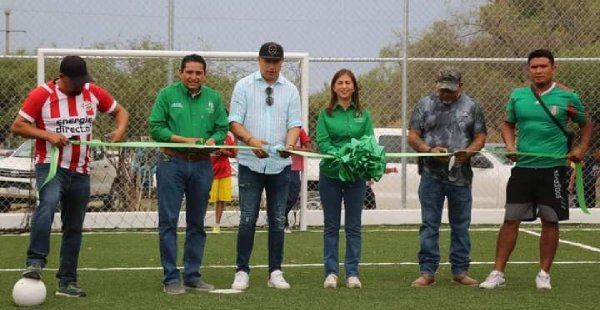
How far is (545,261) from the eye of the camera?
963cm

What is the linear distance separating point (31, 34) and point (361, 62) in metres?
4.68

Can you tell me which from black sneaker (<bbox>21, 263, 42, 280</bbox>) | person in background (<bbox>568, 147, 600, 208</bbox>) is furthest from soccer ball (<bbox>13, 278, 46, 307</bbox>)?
person in background (<bbox>568, 147, 600, 208</bbox>)

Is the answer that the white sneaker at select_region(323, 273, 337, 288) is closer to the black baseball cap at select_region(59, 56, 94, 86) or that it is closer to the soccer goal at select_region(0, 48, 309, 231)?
the black baseball cap at select_region(59, 56, 94, 86)

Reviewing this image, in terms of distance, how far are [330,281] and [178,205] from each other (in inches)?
55.9

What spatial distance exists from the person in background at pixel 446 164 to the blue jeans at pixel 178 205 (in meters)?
1.89

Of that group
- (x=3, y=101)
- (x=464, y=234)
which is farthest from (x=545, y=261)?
(x=3, y=101)


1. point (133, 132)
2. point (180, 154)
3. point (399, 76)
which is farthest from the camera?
point (399, 76)

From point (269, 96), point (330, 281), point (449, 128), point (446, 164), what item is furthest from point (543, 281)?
point (269, 96)

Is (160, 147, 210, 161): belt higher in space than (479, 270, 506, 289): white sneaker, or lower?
higher

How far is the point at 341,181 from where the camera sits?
32.1 feet

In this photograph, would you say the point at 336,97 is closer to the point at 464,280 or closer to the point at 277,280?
the point at 277,280

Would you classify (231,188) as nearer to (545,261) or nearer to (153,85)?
(153,85)

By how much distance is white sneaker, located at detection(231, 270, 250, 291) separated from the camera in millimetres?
9508

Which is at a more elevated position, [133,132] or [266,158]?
[133,132]
